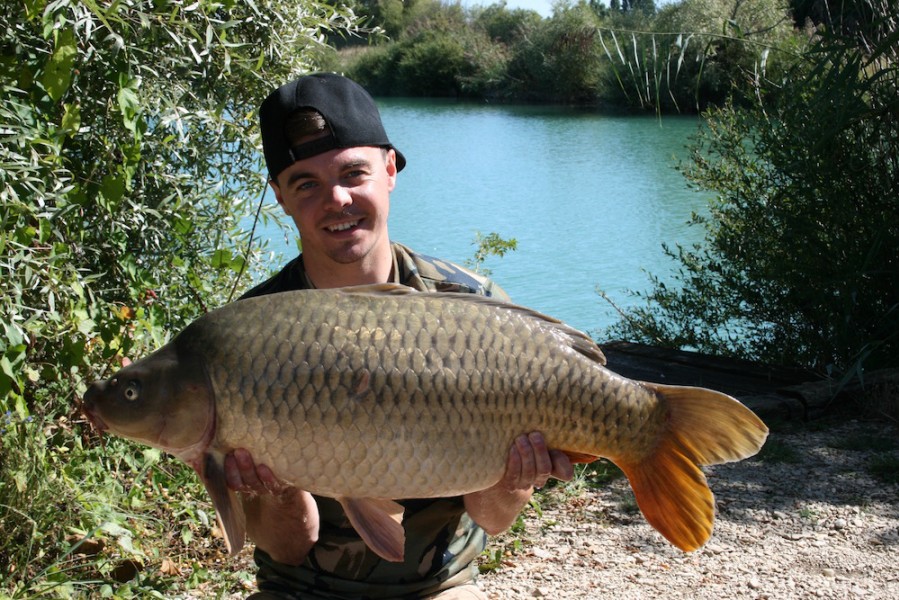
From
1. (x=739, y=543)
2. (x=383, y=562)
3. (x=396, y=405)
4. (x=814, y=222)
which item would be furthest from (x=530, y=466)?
(x=814, y=222)

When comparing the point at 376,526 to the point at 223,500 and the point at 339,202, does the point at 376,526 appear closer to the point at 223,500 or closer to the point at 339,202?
the point at 223,500

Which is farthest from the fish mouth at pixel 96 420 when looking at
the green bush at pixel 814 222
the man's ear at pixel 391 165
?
the green bush at pixel 814 222

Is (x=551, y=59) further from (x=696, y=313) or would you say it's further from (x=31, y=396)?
(x=31, y=396)

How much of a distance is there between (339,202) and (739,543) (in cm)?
181

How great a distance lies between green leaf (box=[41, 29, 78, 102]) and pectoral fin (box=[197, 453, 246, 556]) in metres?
1.30

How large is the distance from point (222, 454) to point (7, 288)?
1160 millimetres

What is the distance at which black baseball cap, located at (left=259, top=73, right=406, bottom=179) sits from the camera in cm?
176

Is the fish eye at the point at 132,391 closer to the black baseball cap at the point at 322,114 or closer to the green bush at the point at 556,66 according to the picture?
the black baseball cap at the point at 322,114

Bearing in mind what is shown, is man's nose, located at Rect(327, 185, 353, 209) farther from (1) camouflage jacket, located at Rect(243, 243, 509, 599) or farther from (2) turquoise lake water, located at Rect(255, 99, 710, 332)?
(2) turquoise lake water, located at Rect(255, 99, 710, 332)

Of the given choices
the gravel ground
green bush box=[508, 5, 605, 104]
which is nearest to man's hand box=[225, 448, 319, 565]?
the gravel ground

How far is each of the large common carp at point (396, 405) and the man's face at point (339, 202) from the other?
0.31m

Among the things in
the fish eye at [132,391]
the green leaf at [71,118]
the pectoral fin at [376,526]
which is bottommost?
the pectoral fin at [376,526]

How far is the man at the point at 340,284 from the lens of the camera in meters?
1.69

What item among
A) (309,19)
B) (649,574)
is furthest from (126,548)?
(309,19)
